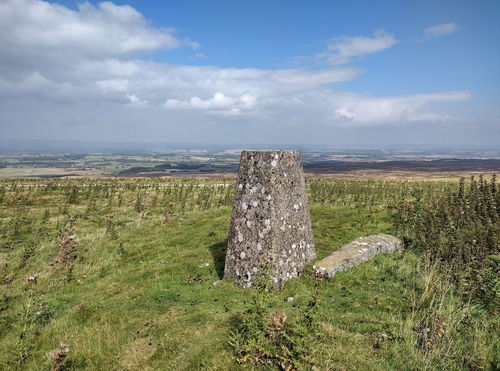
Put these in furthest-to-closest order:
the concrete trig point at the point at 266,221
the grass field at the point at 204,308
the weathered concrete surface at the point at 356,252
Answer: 1. the weathered concrete surface at the point at 356,252
2. the concrete trig point at the point at 266,221
3. the grass field at the point at 204,308

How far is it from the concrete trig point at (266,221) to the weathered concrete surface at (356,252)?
99 centimetres

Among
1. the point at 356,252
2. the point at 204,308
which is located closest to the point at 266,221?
A: the point at 204,308

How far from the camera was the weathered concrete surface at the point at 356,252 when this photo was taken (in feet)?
34.2

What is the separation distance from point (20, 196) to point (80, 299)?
104 feet

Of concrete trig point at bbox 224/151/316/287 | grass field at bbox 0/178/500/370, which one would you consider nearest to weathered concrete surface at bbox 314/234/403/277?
grass field at bbox 0/178/500/370

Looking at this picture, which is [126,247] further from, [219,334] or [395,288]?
[395,288]

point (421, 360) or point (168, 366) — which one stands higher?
point (421, 360)

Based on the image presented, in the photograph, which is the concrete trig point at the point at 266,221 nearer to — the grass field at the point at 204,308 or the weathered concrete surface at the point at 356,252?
the grass field at the point at 204,308

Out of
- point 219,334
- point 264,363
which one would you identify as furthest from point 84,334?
point 264,363

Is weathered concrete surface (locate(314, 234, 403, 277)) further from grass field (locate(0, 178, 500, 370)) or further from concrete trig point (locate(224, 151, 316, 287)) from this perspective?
concrete trig point (locate(224, 151, 316, 287))

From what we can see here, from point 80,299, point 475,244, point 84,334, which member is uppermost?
point 475,244

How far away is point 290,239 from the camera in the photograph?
10.5m

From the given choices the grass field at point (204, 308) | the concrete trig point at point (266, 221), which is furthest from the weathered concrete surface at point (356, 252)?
the concrete trig point at point (266, 221)

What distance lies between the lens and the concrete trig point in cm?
996
